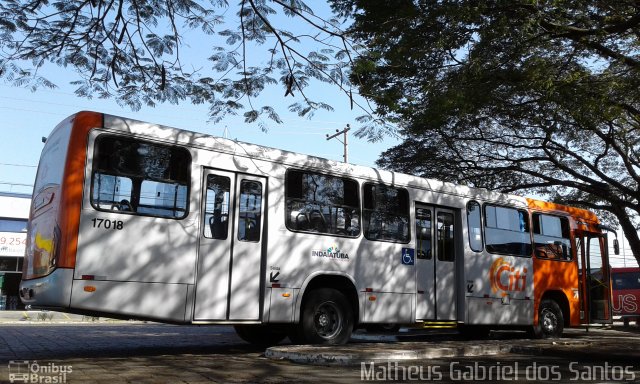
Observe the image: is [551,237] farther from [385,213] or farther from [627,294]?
[627,294]

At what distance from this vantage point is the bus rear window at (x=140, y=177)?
7.29 m

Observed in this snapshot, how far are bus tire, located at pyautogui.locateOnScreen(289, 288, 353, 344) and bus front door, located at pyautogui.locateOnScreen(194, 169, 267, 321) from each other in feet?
3.11

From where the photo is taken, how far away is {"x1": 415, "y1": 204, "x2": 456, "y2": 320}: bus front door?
34.4 feet

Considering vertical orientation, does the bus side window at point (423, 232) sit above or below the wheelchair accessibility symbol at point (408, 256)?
above

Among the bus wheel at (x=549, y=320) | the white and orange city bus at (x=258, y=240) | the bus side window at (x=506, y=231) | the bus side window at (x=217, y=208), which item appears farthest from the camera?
the bus wheel at (x=549, y=320)

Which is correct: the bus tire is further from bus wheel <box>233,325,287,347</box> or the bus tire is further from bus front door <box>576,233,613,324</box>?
bus front door <box>576,233,613,324</box>

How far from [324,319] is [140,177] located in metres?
3.81

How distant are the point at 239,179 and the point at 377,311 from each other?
3.41 meters

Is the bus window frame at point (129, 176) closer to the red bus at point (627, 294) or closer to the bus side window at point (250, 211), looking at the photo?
the bus side window at point (250, 211)

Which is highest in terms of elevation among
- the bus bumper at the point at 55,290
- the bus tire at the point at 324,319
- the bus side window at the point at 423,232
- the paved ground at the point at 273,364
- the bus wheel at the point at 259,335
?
the bus side window at the point at 423,232

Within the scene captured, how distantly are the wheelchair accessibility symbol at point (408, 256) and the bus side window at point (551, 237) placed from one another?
394cm

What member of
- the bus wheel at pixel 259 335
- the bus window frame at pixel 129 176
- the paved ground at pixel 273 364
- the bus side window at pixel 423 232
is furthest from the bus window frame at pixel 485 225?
the bus window frame at pixel 129 176

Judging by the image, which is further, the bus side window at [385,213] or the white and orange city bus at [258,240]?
the bus side window at [385,213]

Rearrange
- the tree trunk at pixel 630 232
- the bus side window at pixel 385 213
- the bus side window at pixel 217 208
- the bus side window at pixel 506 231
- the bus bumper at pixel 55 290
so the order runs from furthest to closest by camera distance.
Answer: the tree trunk at pixel 630 232 < the bus side window at pixel 506 231 < the bus side window at pixel 385 213 < the bus side window at pixel 217 208 < the bus bumper at pixel 55 290
